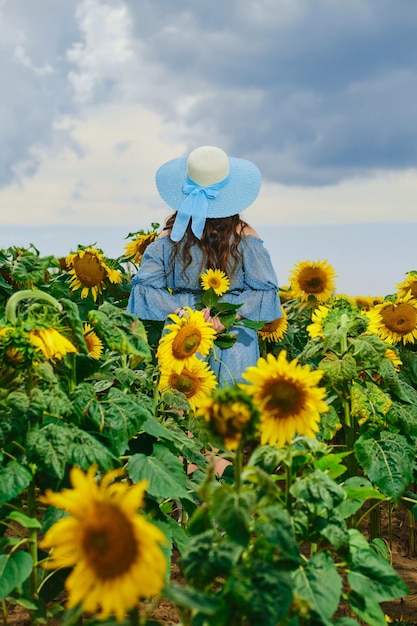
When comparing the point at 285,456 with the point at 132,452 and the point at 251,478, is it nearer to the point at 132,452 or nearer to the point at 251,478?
the point at 251,478

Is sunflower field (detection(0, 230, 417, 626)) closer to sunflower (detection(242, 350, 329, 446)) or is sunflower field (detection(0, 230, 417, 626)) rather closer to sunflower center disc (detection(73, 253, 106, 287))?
sunflower (detection(242, 350, 329, 446))

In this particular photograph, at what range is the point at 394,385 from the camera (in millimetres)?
2596

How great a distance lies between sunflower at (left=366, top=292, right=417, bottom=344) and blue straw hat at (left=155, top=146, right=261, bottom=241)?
3.04 feet

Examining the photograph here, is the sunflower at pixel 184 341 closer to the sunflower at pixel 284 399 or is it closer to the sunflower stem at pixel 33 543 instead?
the sunflower stem at pixel 33 543

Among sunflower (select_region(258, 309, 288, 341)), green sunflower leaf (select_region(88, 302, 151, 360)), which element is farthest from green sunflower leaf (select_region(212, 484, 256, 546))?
sunflower (select_region(258, 309, 288, 341))

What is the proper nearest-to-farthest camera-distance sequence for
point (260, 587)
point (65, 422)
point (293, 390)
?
point (260, 587) < point (293, 390) < point (65, 422)

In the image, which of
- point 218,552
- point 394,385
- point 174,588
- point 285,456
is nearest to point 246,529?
point 218,552

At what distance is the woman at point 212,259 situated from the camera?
4.01 metres

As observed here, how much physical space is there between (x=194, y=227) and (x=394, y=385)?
172 cm

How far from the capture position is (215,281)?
395 cm

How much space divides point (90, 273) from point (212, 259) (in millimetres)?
1056

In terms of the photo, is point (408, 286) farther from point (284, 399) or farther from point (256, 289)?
point (284, 399)

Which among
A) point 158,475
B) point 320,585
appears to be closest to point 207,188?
point 158,475

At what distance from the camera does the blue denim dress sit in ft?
13.1
